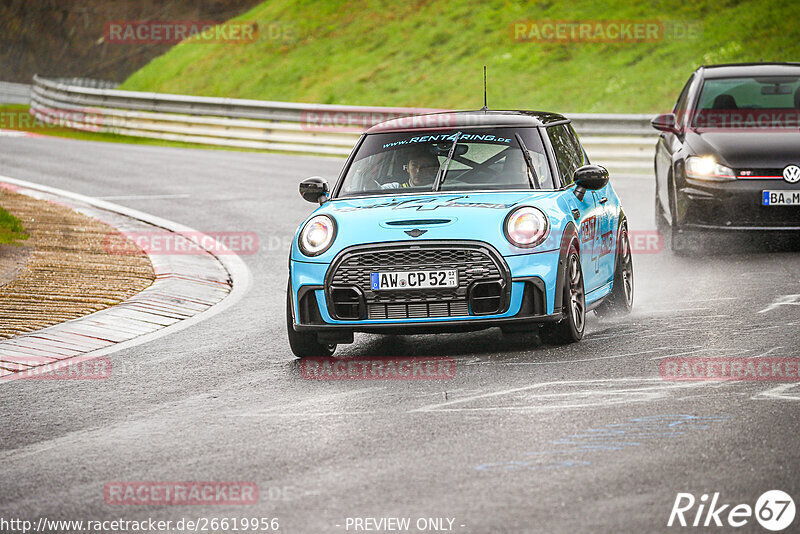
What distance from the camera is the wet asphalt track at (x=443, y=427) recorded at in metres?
5.12

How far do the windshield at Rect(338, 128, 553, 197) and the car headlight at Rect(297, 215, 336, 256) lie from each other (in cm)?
71

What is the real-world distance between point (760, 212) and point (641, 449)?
6.58 metres

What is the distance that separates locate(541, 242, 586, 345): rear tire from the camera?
26.6 ft

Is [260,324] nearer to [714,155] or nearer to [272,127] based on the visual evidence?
[714,155]

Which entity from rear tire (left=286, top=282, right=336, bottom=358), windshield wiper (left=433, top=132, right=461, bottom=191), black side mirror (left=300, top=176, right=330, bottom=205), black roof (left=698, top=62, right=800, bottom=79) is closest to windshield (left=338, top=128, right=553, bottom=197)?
windshield wiper (left=433, top=132, right=461, bottom=191)

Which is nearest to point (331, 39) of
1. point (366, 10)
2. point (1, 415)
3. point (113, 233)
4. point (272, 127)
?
point (366, 10)

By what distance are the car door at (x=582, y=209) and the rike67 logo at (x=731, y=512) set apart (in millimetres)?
3632

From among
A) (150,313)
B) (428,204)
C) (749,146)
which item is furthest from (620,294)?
(150,313)

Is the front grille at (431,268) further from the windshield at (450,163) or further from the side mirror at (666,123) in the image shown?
the side mirror at (666,123)

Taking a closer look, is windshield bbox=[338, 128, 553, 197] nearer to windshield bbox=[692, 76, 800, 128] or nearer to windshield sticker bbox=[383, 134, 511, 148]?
windshield sticker bbox=[383, 134, 511, 148]

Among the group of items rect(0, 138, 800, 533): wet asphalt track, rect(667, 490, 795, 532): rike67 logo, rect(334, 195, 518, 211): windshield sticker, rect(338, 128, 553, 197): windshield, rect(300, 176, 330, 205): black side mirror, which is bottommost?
rect(667, 490, 795, 532): rike67 logo

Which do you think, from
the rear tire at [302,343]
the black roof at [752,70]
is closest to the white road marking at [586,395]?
the rear tire at [302,343]

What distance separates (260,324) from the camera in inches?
379

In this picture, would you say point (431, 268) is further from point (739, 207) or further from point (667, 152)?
point (667, 152)
